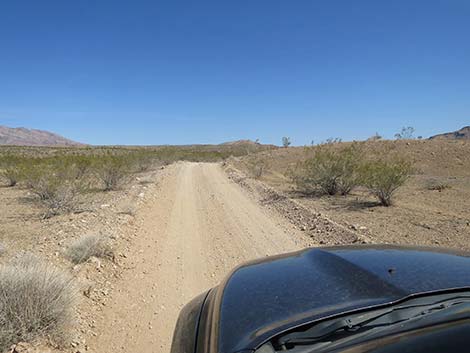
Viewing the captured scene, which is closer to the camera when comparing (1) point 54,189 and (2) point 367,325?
(2) point 367,325

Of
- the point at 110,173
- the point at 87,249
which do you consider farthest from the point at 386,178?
the point at 110,173

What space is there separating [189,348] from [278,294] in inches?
24.4

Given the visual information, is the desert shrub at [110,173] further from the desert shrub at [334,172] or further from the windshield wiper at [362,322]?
the windshield wiper at [362,322]

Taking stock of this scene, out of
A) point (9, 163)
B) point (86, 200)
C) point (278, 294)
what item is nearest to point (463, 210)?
point (278, 294)

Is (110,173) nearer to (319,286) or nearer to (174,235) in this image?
(174,235)

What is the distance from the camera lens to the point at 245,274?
2562 millimetres

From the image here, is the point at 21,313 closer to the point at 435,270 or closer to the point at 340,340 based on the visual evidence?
the point at 340,340

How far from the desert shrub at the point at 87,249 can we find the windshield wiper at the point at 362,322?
545cm

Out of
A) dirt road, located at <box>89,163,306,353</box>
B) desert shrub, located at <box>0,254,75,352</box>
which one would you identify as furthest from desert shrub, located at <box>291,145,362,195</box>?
desert shrub, located at <box>0,254,75,352</box>

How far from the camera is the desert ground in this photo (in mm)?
4438

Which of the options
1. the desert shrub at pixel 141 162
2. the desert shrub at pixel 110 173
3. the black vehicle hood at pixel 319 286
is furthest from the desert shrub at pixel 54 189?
the desert shrub at pixel 141 162

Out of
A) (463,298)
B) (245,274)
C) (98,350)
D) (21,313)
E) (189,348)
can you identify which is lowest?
(98,350)

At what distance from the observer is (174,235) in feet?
27.4

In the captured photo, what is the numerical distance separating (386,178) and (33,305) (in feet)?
35.5
